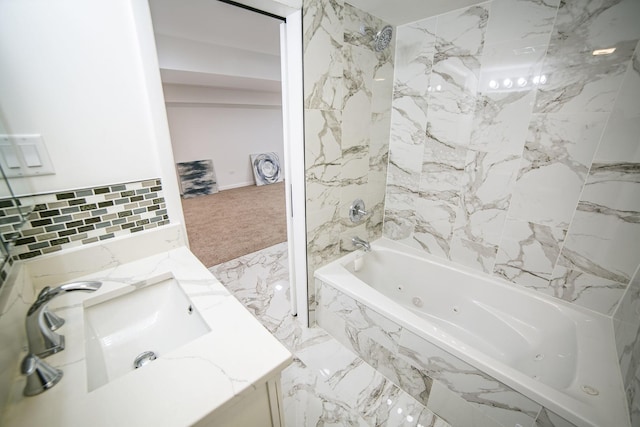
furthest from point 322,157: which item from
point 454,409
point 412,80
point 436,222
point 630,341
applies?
point 630,341

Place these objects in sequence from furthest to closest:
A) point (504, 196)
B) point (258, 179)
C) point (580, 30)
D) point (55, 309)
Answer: point (258, 179) → point (504, 196) → point (580, 30) → point (55, 309)

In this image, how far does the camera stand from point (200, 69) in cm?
308

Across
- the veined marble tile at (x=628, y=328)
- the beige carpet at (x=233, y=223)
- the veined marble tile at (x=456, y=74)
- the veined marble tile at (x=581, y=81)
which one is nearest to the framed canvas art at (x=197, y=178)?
the beige carpet at (x=233, y=223)

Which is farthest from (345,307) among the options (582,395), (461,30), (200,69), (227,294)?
(200,69)

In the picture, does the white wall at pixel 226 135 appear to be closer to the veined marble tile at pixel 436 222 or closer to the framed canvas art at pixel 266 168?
the framed canvas art at pixel 266 168

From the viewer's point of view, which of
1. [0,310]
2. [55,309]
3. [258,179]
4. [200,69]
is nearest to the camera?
[0,310]

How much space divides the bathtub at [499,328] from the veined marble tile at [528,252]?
0.28 feet

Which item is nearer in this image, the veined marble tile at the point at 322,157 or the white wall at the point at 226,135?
the veined marble tile at the point at 322,157

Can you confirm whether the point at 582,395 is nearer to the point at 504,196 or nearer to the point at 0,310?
the point at 504,196

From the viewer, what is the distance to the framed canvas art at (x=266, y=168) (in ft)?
18.7

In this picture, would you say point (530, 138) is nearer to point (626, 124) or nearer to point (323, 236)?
point (626, 124)

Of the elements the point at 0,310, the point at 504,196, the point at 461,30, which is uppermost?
the point at 461,30

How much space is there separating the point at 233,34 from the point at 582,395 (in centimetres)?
370

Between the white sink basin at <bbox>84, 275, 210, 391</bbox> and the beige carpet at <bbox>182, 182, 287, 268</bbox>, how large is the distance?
5.67 ft
